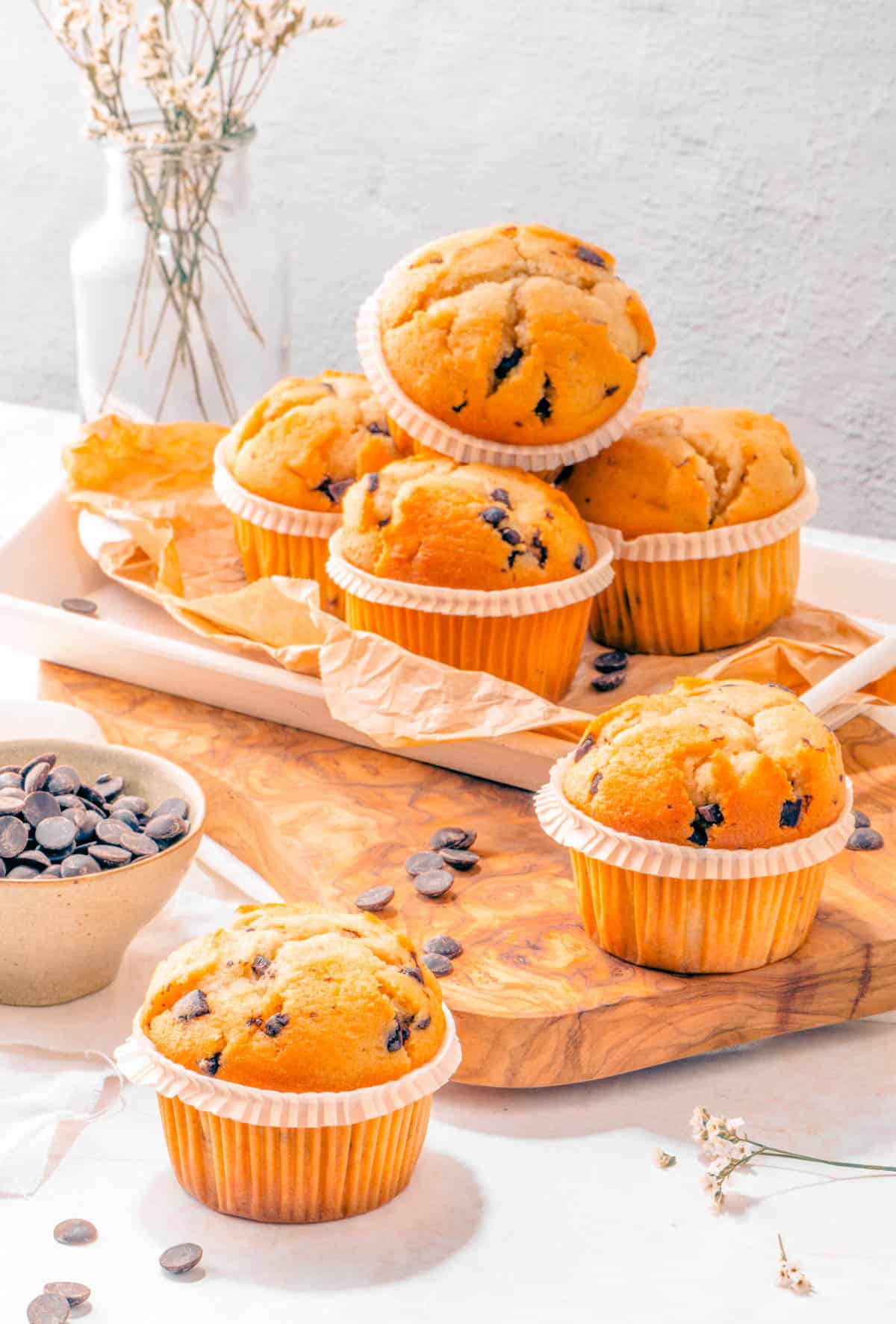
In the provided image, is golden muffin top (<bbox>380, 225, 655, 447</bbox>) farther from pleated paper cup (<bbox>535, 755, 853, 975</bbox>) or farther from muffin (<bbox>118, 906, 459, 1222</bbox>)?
muffin (<bbox>118, 906, 459, 1222</bbox>)

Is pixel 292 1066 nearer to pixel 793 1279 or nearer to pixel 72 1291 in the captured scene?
pixel 72 1291

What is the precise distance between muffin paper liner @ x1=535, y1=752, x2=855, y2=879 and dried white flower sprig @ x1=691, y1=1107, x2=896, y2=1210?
0.24 m

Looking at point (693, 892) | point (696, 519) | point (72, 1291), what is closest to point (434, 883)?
point (693, 892)

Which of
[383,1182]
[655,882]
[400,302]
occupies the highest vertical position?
[400,302]

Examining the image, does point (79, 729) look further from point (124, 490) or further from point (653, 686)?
point (653, 686)

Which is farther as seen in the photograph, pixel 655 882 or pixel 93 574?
pixel 93 574

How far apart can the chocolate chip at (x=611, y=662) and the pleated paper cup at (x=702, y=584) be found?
0.20ft

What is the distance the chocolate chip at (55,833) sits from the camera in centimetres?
171

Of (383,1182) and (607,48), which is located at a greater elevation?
(607,48)

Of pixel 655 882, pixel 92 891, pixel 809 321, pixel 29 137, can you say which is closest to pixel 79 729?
pixel 92 891

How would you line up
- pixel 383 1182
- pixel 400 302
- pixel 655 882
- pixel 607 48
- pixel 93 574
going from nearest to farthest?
1. pixel 383 1182
2. pixel 655 882
3. pixel 400 302
4. pixel 93 574
5. pixel 607 48

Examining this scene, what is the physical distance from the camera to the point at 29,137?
460cm

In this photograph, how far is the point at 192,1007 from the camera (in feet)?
4.70

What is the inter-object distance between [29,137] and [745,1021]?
149 inches
